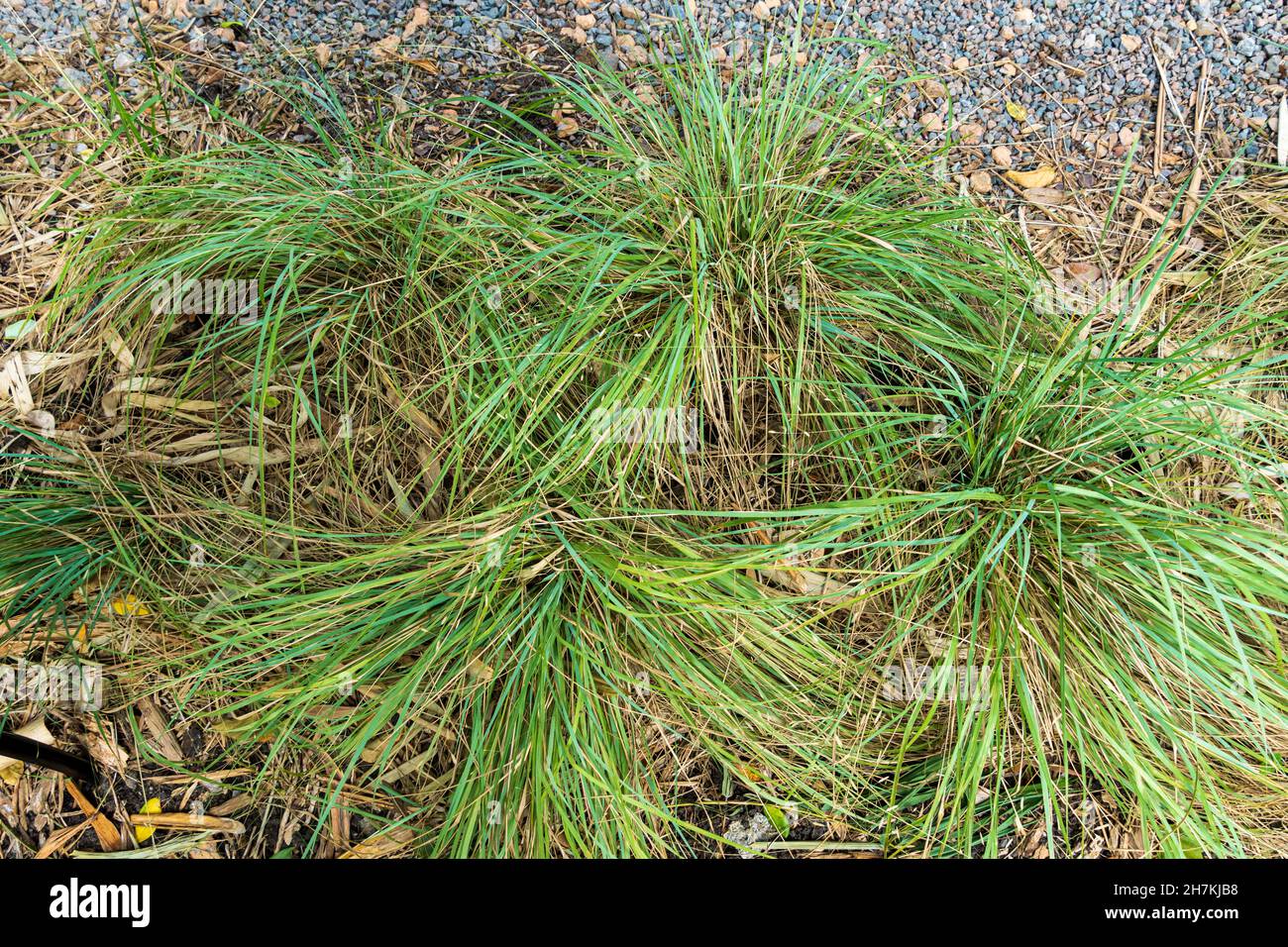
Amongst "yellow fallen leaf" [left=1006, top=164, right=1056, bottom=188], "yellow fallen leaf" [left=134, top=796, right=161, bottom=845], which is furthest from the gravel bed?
"yellow fallen leaf" [left=134, top=796, right=161, bottom=845]

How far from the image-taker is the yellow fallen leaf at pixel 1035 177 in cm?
184

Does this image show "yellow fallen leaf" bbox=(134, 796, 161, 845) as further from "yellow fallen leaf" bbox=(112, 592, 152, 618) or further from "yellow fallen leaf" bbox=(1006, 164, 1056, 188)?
"yellow fallen leaf" bbox=(1006, 164, 1056, 188)

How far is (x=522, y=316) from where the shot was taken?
5.22ft

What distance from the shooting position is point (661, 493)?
1.63 metres

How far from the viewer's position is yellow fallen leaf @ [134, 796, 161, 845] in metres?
1.64

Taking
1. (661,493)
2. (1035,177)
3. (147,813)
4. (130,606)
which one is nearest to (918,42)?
(1035,177)

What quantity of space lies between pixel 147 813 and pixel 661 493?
1304 millimetres

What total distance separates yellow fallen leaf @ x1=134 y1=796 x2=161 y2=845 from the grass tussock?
0.23 metres

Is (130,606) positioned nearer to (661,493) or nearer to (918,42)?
(661,493)

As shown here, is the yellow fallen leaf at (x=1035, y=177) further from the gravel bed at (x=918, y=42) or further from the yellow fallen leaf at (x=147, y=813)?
the yellow fallen leaf at (x=147, y=813)

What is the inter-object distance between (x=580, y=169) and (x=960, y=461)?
101 cm

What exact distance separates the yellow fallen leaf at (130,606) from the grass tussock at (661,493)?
0.05 m
